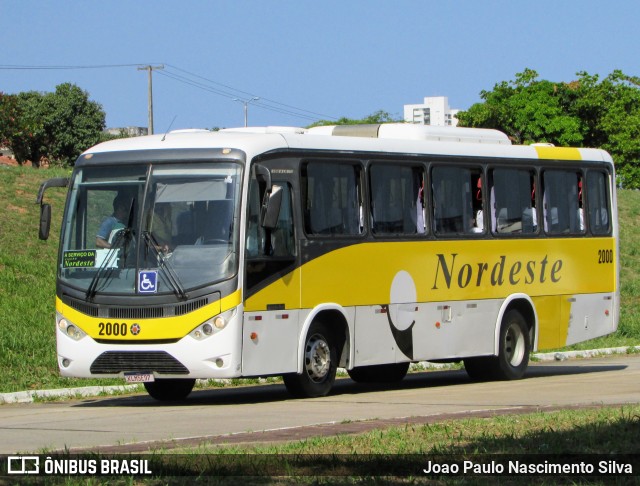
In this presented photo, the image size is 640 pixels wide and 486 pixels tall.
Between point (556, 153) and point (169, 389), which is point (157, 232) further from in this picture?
point (556, 153)

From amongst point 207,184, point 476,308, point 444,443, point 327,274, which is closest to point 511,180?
point 476,308

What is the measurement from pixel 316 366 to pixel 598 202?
24.8ft

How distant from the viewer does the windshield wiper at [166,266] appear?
15.4 m

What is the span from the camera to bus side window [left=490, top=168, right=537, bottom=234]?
20047 millimetres

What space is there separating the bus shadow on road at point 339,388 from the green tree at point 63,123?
8669cm

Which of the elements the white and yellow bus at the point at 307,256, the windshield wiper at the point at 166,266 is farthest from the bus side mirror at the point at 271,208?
the windshield wiper at the point at 166,266

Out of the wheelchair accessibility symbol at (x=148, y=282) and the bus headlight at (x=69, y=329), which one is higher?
the wheelchair accessibility symbol at (x=148, y=282)

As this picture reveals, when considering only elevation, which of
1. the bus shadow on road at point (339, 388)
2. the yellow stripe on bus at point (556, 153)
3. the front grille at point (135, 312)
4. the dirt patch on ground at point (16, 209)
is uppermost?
the yellow stripe on bus at point (556, 153)

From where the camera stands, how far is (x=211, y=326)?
15.4m

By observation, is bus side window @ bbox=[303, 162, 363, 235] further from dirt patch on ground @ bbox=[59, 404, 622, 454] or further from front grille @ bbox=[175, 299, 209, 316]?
dirt patch on ground @ bbox=[59, 404, 622, 454]

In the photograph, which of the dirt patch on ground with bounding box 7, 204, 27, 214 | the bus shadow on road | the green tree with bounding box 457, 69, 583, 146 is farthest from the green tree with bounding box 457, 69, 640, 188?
the bus shadow on road

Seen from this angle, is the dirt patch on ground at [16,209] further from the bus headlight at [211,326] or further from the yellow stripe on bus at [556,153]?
the bus headlight at [211,326]

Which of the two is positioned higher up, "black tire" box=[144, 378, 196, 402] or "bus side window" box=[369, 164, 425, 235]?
"bus side window" box=[369, 164, 425, 235]

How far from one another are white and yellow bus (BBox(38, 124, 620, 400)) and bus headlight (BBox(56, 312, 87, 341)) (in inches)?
0.9
